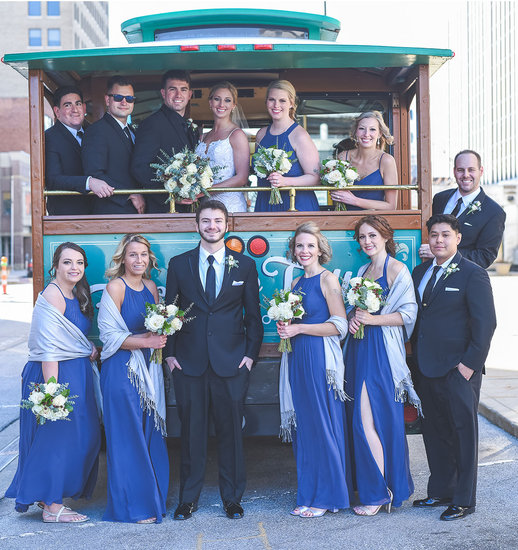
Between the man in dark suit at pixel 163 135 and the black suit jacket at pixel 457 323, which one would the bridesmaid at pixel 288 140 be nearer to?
the man in dark suit at pixel 163 135

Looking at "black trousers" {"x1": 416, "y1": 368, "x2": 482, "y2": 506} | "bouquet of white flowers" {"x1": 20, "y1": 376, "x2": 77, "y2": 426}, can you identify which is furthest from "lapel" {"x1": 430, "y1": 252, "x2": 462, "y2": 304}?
"bouquet of white flowers" {"x1": 20, "y1": 376, "x2": 77, "y2": 426}

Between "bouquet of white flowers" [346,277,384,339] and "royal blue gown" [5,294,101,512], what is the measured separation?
6.11ft

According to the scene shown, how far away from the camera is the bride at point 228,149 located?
592cm

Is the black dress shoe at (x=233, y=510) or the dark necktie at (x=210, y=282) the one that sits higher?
the dark necktie at (x=210, y=282)

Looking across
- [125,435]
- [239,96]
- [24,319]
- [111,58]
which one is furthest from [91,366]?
[24,319]

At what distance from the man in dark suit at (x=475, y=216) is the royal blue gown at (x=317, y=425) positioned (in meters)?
1.05

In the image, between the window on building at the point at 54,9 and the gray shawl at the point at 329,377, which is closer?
the gray shawl at the point at 329,377

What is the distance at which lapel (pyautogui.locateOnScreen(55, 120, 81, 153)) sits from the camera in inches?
227

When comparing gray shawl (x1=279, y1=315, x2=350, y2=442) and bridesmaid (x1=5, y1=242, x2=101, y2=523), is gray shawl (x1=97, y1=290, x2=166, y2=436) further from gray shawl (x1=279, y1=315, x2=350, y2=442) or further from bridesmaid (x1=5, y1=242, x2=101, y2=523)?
gray shawl (x1=279, y1=315, x2=350, y2=442)

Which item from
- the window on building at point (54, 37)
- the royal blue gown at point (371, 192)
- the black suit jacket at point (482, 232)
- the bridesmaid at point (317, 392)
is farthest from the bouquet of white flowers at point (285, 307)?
the window on building at point (54, 37)

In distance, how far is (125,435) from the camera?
5.05m

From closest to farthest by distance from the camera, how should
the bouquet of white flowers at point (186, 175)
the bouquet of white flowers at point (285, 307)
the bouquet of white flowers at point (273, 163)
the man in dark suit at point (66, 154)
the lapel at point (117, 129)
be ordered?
the bouquet of white flowers at point (285, 307), the bouquet of white flowers at point (186, 175), the bouquet of white flowers at point (273, 163), the man in dark suit at point (66, 154), the lapel at point (117, 129)

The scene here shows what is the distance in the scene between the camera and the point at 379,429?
5078 millimetres

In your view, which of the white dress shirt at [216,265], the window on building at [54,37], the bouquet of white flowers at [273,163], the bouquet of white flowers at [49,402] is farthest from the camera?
the window on building at [54,37]
